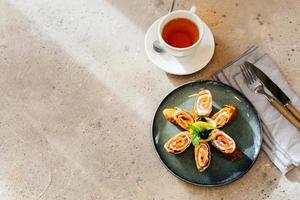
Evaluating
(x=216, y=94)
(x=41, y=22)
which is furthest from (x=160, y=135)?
(x=41, y=22)

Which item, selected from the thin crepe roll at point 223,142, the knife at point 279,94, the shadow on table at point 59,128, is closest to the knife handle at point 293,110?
the knife at point 279,94

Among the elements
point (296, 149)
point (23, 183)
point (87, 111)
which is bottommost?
point (23, 183)

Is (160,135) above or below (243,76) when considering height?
below

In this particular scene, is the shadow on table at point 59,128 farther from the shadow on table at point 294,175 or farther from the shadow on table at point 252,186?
the shadow on table at point 294,175

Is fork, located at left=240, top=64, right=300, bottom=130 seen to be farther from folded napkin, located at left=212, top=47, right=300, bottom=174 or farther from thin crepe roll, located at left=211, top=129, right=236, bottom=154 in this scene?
thin crepe roll, located at left=211, top=129, right=236, bottom=154

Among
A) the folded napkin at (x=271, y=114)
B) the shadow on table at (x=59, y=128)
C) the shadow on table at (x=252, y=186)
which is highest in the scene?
the folded napkin at (x=271, y=114)

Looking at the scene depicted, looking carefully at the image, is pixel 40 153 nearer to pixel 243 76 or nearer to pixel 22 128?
pixel 22 128

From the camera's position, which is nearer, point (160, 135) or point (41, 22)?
point (160, 135)

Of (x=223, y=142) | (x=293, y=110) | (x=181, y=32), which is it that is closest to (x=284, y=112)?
(x=293, y=110)
